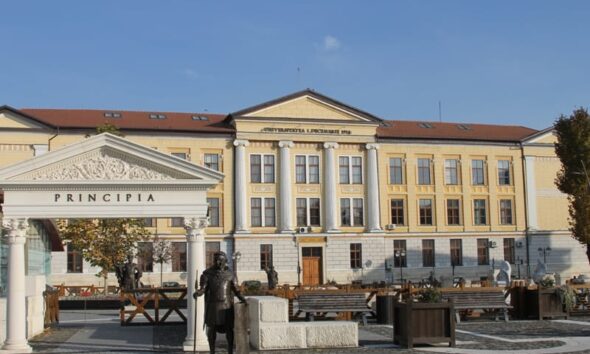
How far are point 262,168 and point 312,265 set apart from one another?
750 centimetres

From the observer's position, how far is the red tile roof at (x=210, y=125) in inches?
2099

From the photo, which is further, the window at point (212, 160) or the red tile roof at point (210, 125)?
the window at point (212, 160)

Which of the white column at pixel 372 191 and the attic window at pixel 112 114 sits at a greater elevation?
the attic window at pixel 112 114

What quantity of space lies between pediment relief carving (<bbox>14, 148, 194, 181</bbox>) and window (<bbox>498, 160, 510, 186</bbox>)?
45682 mm

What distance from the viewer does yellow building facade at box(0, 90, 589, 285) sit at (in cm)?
5325

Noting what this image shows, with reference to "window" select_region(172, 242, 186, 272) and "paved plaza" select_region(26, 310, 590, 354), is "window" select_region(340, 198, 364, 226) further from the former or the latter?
"paved plaza" select_region(26, 310, 590, 354)

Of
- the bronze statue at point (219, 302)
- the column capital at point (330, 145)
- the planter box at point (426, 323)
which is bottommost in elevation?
the planter box at point (426, 323)

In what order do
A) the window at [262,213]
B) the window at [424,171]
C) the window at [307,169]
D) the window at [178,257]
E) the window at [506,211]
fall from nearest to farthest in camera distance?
1. the window at [178,257]
2. the window at [262,213]
3. the window at [307,169]
4. the window at [424,171]
5. the window at [506,211]

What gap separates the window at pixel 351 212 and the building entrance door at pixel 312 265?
9.15ft

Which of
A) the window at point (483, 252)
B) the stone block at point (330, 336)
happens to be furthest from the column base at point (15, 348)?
the window at point (483, 252)

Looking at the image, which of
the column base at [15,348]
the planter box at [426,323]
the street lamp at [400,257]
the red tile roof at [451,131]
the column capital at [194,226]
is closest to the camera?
the column base at [15,348]

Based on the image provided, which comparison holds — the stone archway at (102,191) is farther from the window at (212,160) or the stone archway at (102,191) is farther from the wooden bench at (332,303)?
the window at (212,160)

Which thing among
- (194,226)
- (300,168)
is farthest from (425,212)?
(194,226)

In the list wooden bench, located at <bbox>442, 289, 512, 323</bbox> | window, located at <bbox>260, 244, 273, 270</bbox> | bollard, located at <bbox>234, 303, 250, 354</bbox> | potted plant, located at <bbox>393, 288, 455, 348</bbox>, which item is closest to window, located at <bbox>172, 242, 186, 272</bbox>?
window, located at <bbox>260, 244, 273, 270</bbox>
